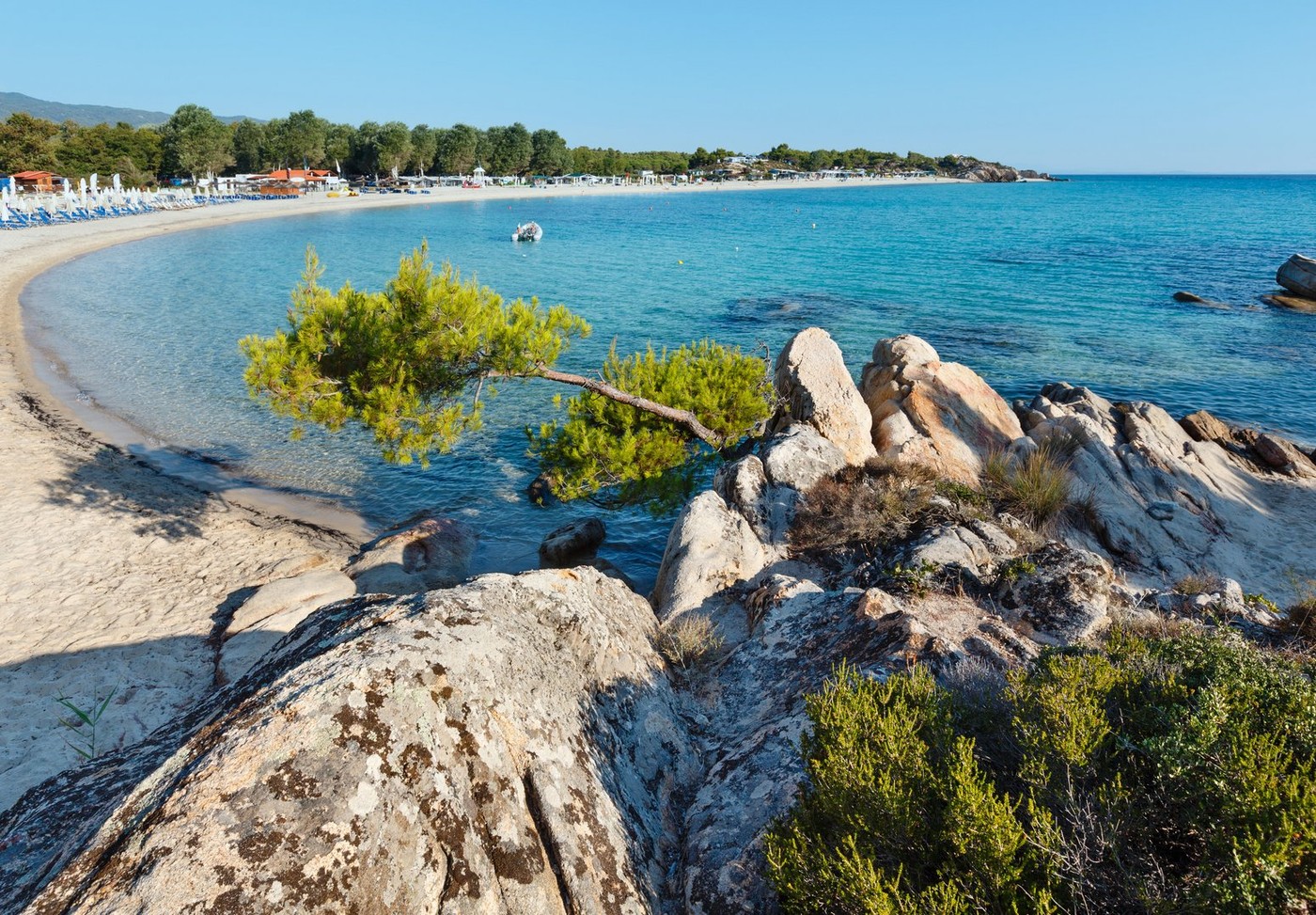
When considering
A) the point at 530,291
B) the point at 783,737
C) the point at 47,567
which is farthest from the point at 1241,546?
the point at 530,291

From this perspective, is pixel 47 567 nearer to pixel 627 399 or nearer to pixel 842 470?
pixel 627 399

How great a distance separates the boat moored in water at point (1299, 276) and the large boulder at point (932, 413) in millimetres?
39409

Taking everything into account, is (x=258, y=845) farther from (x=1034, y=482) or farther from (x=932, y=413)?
(x=932, y=413)

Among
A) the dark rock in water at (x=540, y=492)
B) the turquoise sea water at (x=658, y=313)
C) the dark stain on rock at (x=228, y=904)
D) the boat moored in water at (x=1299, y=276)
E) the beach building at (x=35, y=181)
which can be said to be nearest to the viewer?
the dark stain on rock at (x=228, y=904)

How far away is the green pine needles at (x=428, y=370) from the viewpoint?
11.1m

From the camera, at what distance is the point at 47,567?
13.3 m

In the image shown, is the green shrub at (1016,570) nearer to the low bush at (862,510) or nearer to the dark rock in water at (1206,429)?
the low bush at (862,510)

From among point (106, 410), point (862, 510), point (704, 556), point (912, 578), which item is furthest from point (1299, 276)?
point (106, 410)

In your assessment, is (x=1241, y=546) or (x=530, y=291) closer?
(x=1241, y=546)

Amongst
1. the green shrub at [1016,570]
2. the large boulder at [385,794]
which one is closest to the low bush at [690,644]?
the large boulder at [385,794]

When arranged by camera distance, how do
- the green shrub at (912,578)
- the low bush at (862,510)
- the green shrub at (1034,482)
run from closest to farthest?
1. the green shrub at (912,578)
2. the low bush at (862,510)
3. the green shrub at (1034,482)

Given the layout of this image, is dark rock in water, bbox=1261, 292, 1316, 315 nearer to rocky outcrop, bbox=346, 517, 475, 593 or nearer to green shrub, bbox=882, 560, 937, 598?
green shrub, bbox=882, 560, 937, 598

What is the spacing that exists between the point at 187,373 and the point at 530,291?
73.5 ft

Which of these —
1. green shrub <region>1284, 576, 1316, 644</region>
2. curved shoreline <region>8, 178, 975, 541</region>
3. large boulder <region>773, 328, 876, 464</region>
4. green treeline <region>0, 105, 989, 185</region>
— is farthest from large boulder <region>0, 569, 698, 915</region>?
green treeline <region>0, 105, 989, 185</region>
